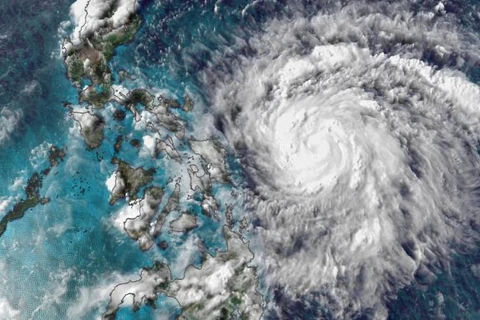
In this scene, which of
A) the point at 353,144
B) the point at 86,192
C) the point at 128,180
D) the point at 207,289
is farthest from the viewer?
the point at 353,144

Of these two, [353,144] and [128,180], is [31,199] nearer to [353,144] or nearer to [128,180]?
[128,180]

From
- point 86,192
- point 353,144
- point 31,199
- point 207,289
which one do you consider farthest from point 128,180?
point 353,144

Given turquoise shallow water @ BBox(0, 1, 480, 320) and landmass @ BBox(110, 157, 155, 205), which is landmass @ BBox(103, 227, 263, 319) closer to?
turquoise shallow water @ BBox(0, 1, 480, 320)

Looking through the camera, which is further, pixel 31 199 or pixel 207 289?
pixel 31 199

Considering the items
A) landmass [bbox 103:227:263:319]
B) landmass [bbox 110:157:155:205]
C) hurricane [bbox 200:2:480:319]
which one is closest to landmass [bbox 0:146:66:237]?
landmass [bbox 110:157:155:205]

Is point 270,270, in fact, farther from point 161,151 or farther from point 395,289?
point 161,151

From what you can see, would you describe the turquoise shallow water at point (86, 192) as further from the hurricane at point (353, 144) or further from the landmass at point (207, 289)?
the hurricane at point (353, 144)
